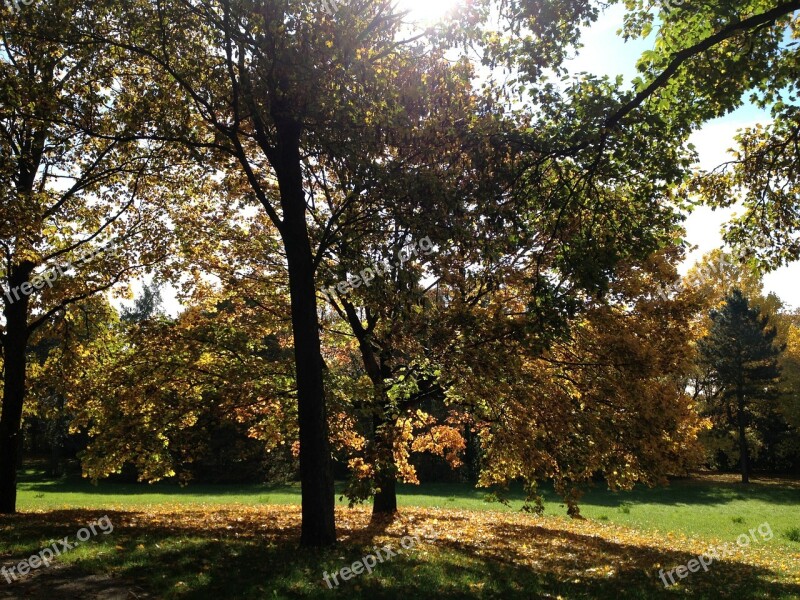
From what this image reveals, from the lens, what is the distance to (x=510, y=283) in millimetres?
13117

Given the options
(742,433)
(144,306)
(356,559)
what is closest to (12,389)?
(356,559)

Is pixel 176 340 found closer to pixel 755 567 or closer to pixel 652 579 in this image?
pixel 652 579

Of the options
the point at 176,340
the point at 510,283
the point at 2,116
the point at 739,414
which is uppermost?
the point at 2,116

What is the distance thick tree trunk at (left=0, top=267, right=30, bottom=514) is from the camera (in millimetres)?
13914

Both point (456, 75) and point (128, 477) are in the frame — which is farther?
point (128, 477)

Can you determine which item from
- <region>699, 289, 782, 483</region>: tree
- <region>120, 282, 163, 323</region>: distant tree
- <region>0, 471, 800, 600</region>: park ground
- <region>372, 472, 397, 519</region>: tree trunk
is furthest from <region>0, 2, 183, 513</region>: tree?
<region>120, 282, 163, 323</region>: distant tree

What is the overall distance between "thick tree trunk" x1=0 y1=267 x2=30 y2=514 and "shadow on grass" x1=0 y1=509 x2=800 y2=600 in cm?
197

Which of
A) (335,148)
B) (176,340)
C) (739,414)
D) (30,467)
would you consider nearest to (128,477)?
(30,467)

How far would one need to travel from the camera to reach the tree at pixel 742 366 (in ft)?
131

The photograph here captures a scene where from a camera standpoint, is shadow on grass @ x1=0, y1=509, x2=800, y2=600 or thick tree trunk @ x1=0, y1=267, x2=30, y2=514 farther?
thick tree trunk @ x1=0, y1=267, x2=30, y2=514

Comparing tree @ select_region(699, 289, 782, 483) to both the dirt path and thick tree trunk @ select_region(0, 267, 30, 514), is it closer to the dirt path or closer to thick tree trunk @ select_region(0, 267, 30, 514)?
thick tree trunk @ select_region(0, 267, 30, 514)

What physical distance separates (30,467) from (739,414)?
57890 millimetres

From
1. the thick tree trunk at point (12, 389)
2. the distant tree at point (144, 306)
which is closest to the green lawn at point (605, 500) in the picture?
the thick tree trunk at point (12, 389)

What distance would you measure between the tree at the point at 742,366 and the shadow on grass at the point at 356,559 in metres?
34.2
